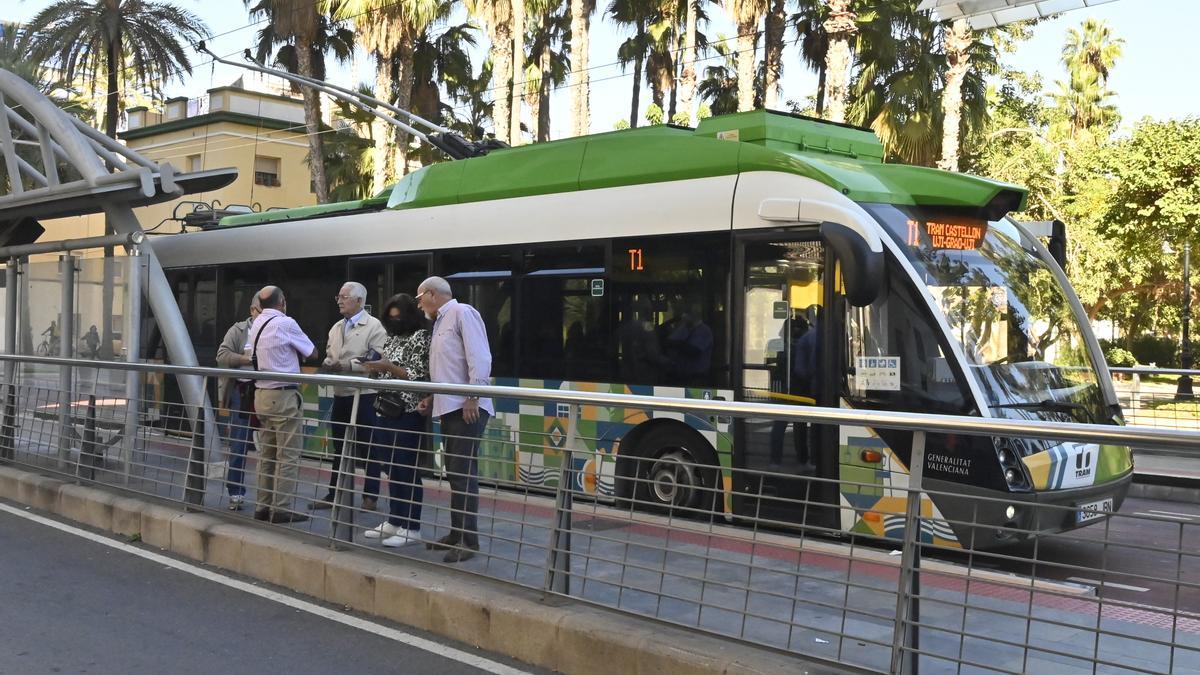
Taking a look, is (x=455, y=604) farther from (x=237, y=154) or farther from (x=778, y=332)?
(x=237, y=154)

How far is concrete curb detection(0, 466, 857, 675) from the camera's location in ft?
15.9

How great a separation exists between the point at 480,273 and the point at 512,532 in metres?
5.16

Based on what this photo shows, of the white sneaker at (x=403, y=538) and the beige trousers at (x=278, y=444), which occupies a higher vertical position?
the beige trousers at (x=278, y=444)

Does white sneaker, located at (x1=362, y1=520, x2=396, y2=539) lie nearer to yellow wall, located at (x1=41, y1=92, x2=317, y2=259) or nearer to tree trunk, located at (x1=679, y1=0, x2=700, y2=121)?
tree trunk, located at (x1=679, y1=0, x2=700, y2=121)

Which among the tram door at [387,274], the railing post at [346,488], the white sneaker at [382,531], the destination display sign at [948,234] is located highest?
the destination display sign at [948,234]

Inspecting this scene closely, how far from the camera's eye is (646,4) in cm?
3338

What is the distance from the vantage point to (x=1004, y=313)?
8.35 m

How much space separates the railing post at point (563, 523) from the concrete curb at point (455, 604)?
0.32 feet

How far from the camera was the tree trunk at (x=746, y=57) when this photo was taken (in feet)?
93.3

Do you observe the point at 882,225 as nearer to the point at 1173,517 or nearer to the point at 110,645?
the point at 1173,517

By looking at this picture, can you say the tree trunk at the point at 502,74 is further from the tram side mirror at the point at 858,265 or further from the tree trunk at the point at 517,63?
the tram side mirror at the point at 858,265

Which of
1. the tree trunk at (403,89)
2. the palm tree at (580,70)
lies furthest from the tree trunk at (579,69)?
the tree trunk at (403,89)

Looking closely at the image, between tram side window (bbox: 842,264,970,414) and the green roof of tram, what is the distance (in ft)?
2.84

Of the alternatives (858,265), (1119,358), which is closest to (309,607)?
(858,265)
